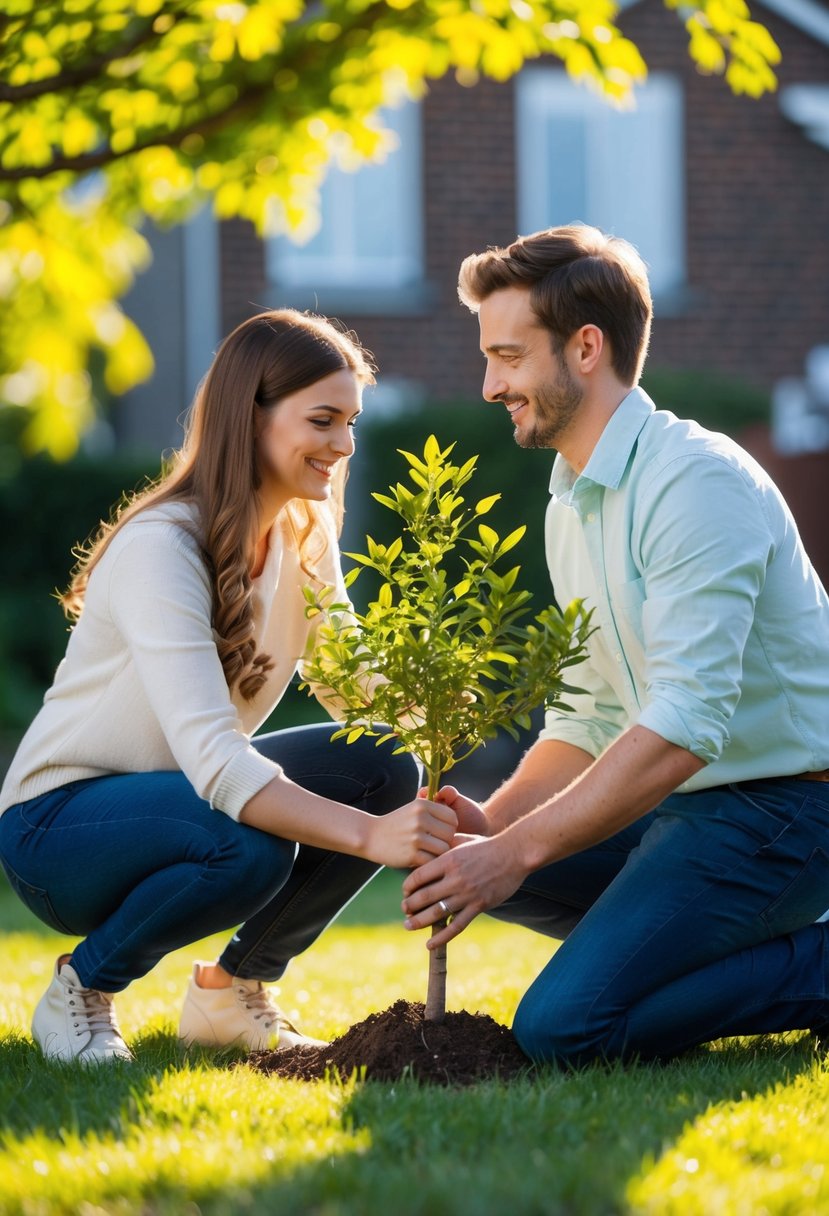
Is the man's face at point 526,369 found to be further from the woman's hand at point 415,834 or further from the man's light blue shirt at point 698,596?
the woman's hand at point 415,834

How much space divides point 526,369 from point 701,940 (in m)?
1.37

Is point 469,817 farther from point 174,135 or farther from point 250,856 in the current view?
point 174,135

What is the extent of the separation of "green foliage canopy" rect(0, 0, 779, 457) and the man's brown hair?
1.82 m

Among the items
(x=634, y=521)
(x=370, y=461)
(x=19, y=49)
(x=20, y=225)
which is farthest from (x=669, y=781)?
(x=370, y=461)

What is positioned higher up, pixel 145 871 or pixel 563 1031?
pixel 145 871

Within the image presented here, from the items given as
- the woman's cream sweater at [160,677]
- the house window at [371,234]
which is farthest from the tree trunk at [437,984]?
the house window at [371,234]

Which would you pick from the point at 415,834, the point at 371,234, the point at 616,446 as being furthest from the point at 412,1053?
the point at 371,234

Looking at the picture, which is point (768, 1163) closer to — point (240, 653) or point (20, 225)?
point (240, 653)

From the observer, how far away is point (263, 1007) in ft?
12.6

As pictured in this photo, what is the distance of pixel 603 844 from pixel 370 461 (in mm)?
8682

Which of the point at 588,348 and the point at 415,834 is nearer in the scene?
the point at 415,834

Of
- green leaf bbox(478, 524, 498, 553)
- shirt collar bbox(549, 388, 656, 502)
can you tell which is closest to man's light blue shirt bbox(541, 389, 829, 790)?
shirt collar bbox(549, 388, 656, 502)

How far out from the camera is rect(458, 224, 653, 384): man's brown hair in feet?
11.7

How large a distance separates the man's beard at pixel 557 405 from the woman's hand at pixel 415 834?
36.0 inches
